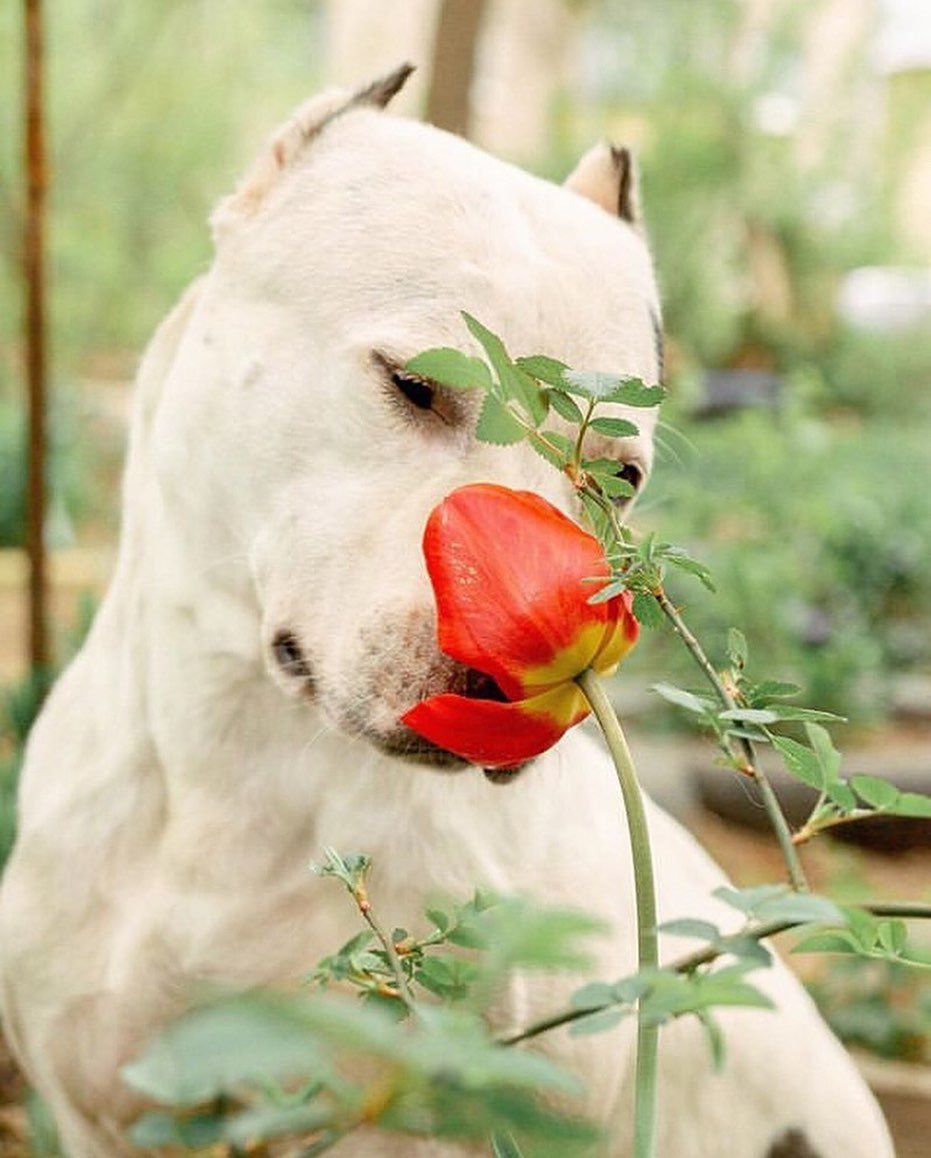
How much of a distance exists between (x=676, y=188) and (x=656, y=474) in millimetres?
5121

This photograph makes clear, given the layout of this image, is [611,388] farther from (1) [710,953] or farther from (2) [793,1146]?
(2) [793,1146]

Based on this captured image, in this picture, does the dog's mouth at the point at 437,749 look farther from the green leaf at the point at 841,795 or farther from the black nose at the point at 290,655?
the green leaf at the point at 841,795

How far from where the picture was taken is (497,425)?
0.74 m

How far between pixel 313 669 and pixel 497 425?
51 cm

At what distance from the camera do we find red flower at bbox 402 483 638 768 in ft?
2.41

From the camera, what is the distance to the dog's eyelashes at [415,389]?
1.24m

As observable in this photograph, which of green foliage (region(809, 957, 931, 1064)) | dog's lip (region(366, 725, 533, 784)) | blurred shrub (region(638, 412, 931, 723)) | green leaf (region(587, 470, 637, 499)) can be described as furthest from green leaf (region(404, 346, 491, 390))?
blurred shrub (region(638, 412, 931, 723))

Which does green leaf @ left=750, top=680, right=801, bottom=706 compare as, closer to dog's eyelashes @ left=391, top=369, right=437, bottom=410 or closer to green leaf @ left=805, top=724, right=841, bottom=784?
green leaf @ left=805, top=724, right=841, bottom=784

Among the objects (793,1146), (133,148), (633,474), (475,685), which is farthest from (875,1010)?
(133,148)

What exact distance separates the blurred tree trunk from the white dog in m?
1.70

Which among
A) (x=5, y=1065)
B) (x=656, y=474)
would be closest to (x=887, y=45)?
(x=656, y=474)

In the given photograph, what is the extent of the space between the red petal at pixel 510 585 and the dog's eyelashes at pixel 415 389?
1.49ft

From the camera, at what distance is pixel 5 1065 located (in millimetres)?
2336

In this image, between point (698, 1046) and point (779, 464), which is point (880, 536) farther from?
point (698, 1046)
